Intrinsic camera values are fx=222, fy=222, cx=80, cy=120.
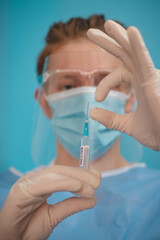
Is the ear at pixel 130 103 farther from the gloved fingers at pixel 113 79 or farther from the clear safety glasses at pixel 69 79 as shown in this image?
the gloved fingers at pixel 113 79

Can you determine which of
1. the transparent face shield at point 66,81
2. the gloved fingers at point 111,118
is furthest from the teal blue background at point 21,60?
the gloved fingers at point 111,118

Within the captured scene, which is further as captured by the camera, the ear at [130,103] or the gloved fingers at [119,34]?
the ear at [130,103]

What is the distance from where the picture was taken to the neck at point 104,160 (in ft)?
3.87

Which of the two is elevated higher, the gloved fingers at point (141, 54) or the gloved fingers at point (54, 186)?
the gloved fingers at point (141, 54)

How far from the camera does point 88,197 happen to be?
2.30ft

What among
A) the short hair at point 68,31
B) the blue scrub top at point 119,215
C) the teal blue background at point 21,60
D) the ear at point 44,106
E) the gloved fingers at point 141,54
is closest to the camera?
the gloved fingers at point 141,54

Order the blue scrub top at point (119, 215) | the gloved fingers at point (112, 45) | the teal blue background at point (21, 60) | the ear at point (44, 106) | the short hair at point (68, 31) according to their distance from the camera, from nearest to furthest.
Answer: the gloved fingers at point (112, 45)
the blue scrub top at point (119, 215)
the short hair at point (68, 31)
the ear at point (44, 106)
the teal blue background at point (21, 60)

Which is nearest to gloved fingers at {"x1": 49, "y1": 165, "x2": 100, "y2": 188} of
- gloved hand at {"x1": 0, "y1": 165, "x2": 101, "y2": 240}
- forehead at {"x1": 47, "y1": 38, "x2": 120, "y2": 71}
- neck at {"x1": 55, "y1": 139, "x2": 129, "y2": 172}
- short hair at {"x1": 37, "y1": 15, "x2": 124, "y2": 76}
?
gloved hand at {"x1": 0, "y1": 165, "x2": 101, "y2": 240}

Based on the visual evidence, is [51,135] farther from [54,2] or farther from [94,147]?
[54,2]

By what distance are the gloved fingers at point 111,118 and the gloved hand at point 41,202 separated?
0.17m

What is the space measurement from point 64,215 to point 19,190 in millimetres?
171

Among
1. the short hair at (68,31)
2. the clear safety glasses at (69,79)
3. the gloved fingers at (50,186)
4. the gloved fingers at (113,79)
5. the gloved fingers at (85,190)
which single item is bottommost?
the gloved fingers at (85,190)

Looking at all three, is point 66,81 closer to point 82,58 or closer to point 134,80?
point 82,58

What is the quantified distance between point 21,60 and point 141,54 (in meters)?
1.77
